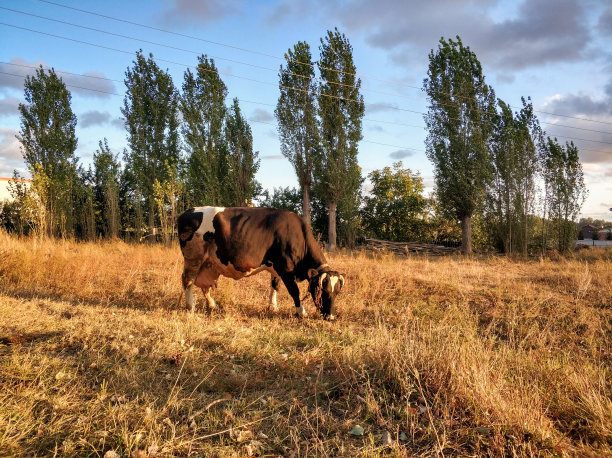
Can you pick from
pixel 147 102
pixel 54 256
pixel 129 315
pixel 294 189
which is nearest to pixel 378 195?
pixel 294 189

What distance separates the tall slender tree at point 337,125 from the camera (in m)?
21.5

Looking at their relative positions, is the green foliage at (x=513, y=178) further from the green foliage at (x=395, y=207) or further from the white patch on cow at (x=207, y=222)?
the white patch on cow at (x=207, y=222)

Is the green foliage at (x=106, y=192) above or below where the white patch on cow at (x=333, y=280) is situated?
above

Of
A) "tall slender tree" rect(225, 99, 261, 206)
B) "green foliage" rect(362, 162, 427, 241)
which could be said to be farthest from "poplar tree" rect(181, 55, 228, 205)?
"green foliage" rect(362, 162, 427, 241)

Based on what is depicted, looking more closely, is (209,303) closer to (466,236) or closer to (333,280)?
(333,280)

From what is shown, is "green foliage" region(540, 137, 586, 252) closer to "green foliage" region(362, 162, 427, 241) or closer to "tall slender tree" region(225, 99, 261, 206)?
"green foliage" region(362, 162, 427, 241)

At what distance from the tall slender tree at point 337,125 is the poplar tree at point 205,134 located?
642 cm

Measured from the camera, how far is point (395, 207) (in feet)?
85.6

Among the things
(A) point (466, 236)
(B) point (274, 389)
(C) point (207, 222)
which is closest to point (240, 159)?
(A) point (466, 236)

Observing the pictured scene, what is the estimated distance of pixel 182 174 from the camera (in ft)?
77.4

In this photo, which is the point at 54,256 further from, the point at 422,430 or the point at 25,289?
the point at 422,430

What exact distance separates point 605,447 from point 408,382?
143cm

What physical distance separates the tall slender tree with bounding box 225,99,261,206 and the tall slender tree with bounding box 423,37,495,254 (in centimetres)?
1089

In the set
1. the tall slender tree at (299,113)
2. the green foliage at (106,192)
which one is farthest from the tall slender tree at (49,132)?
the tall slender tree at (299,113)
